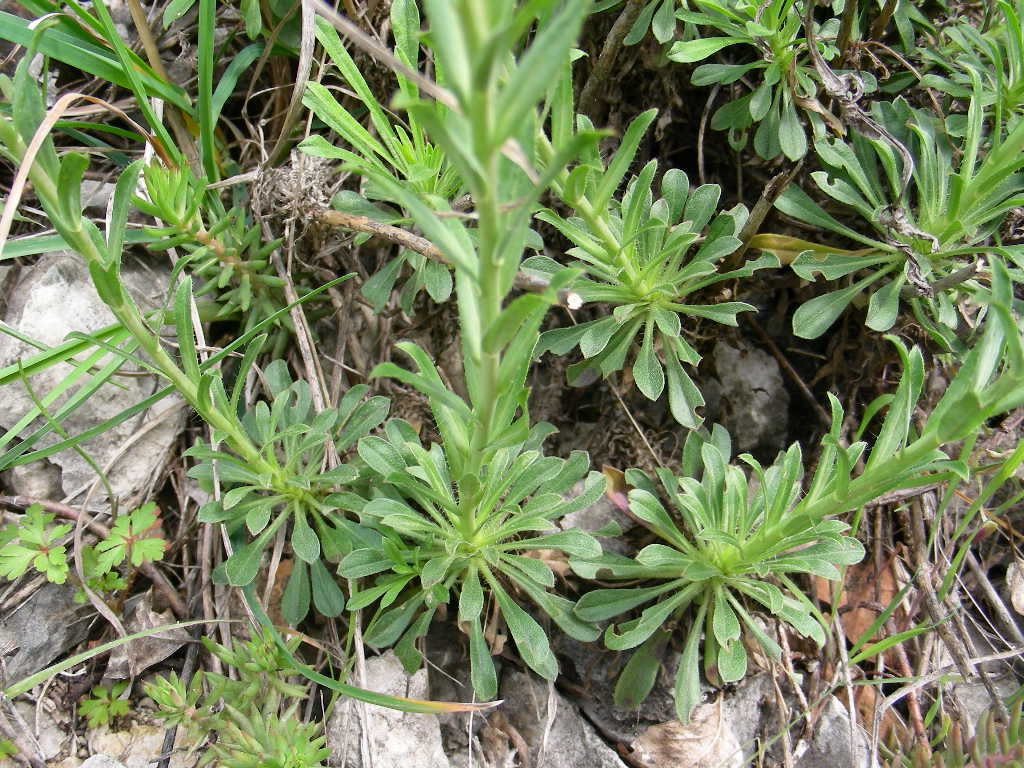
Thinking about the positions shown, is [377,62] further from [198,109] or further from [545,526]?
[545,526]

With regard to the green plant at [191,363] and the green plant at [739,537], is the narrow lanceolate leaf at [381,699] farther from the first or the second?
the green plant at [739,537]

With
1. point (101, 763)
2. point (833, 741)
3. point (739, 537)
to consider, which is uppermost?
point (739, 537)

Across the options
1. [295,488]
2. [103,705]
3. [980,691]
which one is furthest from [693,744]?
[103,705]

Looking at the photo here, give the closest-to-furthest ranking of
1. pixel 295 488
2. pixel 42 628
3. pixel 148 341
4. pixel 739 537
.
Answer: pixel 148 341 → pixel 739 537 → pixel 295 488 → pixel 42 628

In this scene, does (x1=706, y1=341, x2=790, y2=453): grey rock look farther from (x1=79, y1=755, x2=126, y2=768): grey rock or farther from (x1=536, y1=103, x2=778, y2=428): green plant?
(x1=79, y1=755, x2=126, y2=768): grey rock

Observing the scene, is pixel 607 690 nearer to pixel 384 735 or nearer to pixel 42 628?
pixel 384 735

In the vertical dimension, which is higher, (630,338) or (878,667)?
(630,338)

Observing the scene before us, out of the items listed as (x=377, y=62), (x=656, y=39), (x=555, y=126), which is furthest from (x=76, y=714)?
(x=656, y=39)
